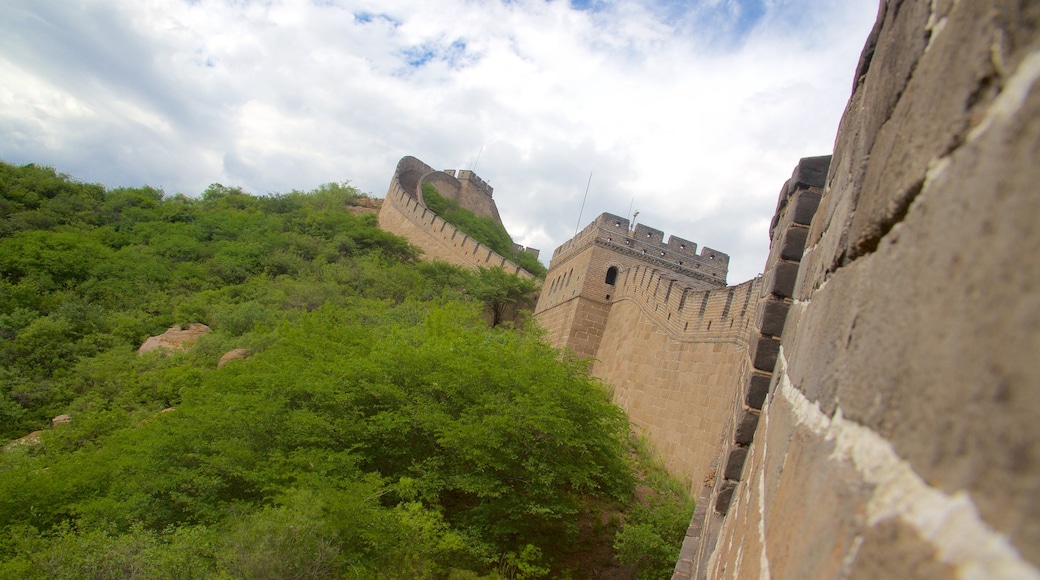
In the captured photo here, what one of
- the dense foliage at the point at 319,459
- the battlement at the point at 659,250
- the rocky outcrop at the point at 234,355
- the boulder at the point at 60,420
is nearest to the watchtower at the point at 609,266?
the battlement at the point at 659,250

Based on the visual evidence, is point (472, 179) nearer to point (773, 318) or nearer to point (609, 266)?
point (609, 266)

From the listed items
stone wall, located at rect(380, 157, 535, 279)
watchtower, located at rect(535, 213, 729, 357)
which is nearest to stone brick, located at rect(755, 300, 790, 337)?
watchtower, located at rect(535, 213, 729, 357)

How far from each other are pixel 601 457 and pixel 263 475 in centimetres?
458

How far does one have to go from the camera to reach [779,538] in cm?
98

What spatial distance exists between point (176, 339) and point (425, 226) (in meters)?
13.2

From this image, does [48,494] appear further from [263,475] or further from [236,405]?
[263,475]

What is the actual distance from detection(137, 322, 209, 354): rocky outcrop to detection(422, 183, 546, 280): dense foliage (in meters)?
15.0

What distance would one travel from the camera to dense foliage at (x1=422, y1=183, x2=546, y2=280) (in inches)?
1342

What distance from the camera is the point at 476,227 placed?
3556 cm

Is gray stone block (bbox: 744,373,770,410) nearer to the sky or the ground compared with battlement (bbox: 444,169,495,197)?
nearer to the ground

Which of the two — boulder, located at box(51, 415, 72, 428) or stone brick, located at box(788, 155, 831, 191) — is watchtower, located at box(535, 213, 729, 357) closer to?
boulder, located at box(51, 415, 72, 428)

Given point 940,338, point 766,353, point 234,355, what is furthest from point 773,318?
point 234,355

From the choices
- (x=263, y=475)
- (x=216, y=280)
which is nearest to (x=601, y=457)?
(x=263, y=475)

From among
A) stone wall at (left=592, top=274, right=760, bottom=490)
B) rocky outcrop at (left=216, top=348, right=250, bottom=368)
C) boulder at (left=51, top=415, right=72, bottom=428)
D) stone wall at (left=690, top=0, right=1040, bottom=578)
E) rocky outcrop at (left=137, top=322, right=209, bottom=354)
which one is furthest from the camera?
rocky outcrop at (left=137, top=322, right=209, bottom=354)
